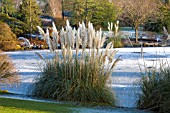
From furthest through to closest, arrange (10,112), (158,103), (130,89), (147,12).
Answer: (147,12) < (130,89) < (158,103) < (10,112)

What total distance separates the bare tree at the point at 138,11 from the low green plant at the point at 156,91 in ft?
62.0

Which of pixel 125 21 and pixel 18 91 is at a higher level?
pixel 125 21

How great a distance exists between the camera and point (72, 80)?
6656 millimetres

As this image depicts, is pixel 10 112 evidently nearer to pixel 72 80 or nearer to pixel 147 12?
pixel 72 80

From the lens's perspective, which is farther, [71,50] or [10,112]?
[71,50]

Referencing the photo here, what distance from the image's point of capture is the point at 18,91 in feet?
26.2

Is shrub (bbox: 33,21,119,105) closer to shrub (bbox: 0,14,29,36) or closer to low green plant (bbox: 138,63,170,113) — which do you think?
low green plant (bbox: 138,63,170,113)

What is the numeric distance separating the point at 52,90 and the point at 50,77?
0.92 feet

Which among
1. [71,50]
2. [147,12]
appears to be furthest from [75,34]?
[147,12]

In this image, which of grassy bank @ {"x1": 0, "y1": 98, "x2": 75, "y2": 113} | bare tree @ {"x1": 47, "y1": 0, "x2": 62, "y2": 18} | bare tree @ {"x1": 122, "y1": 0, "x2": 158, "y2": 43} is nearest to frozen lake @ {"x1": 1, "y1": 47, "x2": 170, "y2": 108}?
grassy bank @ {"x1": 0, "y1": 98, "x2": 75, "y2": 113}

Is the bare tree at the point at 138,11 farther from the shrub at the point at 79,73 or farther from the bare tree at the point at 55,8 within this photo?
the shrub at the point at 79,73

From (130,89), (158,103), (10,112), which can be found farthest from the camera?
(130,89)

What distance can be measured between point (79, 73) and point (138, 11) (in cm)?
1955

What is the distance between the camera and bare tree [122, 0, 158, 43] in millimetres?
25594
